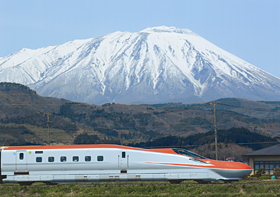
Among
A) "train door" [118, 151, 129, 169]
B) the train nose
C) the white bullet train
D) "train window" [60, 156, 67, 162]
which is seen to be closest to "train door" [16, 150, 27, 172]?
the white bullet train

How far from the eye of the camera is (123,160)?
1571 inches

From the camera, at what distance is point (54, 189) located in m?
34.8

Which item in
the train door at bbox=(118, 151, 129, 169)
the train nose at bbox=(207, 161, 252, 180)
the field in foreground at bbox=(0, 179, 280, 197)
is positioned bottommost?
the field in foreground at bbox=(0, 179, 280, 197)

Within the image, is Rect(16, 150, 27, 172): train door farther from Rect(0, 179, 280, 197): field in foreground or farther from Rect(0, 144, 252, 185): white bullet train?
Rect(0, 179, 280, 197): field in foreground

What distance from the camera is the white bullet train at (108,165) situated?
38.7 m

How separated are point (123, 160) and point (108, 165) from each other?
4.82 feet

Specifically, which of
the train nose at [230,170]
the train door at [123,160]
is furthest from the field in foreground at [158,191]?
the train door at [123,160]

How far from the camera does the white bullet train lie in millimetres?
38656

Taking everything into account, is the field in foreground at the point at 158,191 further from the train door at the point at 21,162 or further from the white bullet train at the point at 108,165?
the train door at the point at 21,162

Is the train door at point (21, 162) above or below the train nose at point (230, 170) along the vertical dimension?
above

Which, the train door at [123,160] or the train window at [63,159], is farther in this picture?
the train window at [63,159]

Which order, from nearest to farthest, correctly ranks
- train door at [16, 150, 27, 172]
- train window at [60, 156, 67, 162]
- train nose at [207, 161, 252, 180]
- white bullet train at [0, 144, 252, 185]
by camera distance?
train nose at [207, 161, 252, 180] < white bullet train at [0, 144, 252, 185] < train window at [60, 156, 67, 162] < train door at [16, 150, 27, 172]

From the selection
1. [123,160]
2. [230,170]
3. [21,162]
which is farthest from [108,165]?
[230,170]

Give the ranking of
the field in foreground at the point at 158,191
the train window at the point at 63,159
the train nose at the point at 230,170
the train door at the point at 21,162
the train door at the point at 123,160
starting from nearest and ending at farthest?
the field in foreground at the point at 158,191
the train nose at the point at 230,170
the train door at the point at 123,160
the train window at the point at 63,159
the train door at the point at 21,162
